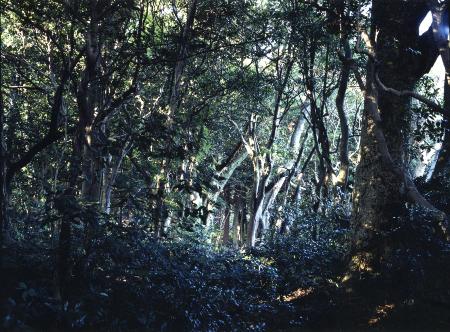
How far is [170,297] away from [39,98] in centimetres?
877

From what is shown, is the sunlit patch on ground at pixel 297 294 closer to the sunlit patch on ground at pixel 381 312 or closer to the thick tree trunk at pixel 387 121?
the thick tree trunk at pixel 387 121

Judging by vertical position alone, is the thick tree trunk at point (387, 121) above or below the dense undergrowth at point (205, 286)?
above

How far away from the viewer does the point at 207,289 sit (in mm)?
6410

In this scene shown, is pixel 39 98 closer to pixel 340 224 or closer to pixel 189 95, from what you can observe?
pixel 189 95

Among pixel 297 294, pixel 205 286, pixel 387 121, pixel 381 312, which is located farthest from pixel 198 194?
pixel 381 312

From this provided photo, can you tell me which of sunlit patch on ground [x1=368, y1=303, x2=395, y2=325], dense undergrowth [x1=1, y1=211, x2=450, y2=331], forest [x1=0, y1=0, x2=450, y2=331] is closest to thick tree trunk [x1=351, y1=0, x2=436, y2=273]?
forest [x1=0, y1=0, x2=450, y2=331]

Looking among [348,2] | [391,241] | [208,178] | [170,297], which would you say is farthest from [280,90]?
[170,297]

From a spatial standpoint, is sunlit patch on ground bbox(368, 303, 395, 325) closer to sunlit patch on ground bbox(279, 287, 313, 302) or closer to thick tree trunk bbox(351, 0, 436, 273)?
thick tree trunk bbox(351, 0, 436, 273)

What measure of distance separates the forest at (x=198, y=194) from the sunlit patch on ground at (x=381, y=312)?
0.02 m

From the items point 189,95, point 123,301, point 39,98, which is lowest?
point 123,301

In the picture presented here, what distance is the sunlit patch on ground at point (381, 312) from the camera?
7.28 m

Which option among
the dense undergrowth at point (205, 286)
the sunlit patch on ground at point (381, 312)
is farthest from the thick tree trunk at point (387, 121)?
the sunlit patch on ground at point (381, 312)

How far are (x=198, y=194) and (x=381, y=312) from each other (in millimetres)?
4154

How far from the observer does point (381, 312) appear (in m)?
7.38
